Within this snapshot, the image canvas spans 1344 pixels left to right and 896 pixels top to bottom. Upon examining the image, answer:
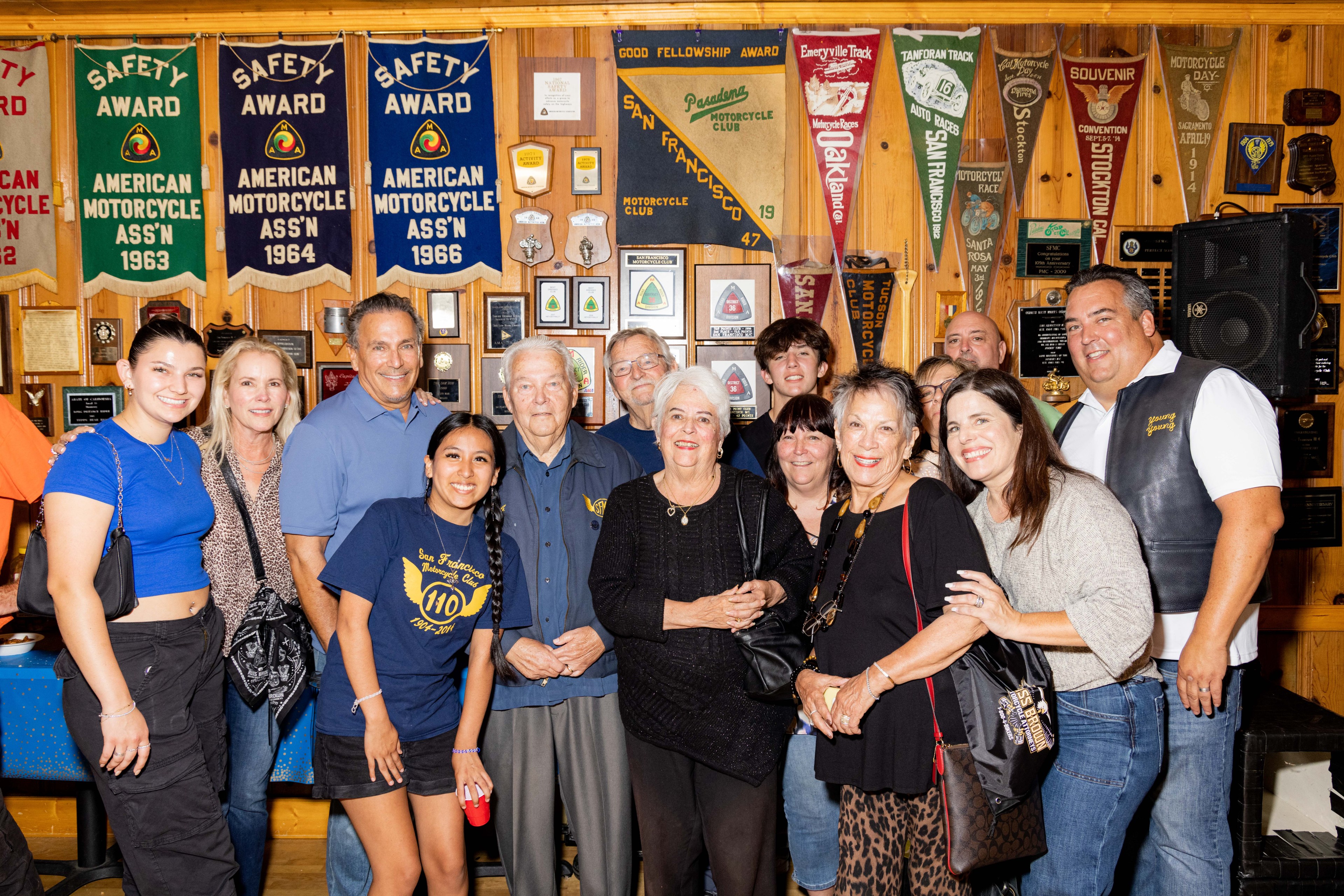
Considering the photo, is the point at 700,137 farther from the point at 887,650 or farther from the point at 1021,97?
the point at 887,650

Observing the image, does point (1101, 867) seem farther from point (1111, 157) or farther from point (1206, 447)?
point (1111, 157)

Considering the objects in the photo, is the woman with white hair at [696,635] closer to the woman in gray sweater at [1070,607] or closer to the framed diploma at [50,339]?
the woman in gray sweater at [1070,607]

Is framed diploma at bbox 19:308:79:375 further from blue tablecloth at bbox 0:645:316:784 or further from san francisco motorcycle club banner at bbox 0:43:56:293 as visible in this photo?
blue tablecloth at bbox 0:645:316:784

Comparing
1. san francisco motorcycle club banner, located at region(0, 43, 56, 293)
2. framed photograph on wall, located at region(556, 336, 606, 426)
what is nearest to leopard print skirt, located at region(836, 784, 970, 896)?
framed photograph on wall, located at region(556, 336, 606, 426)

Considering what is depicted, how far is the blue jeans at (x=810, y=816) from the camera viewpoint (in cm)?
264

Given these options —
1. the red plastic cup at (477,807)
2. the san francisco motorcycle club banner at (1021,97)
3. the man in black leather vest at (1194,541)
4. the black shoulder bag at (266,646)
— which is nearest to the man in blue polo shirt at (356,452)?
the black shoulder bag at (266,646)

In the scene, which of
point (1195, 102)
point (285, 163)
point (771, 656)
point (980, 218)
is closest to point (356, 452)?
point (771, 656)

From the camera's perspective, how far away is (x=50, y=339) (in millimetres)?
4125

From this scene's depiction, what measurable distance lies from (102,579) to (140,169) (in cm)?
292

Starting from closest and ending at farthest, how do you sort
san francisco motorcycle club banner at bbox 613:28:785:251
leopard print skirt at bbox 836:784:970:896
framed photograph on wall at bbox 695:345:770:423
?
leopard print skirt at bbox 836:784:970:896 → san francisco motorcycle club banner at bbox 613:28:785:251 → framed photograph on wall at bbox 695:345:770:423

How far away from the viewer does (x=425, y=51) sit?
13.4 feet

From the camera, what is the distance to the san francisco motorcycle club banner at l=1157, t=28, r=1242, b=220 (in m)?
4.06

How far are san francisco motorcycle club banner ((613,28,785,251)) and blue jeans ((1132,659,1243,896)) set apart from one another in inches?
107

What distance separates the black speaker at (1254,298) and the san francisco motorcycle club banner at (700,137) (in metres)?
1.85
